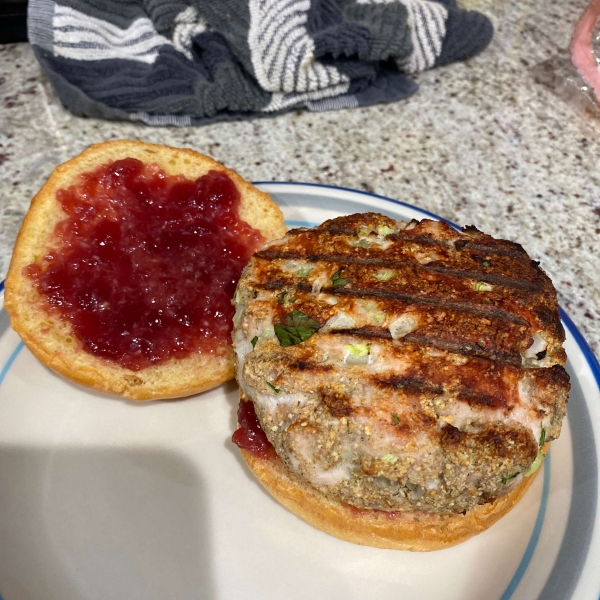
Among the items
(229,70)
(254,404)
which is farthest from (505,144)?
(254,404)

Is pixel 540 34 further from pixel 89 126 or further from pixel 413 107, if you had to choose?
pixel 89 126

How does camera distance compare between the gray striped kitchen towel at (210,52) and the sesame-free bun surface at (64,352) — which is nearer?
the sesame-free bun surface at (64,352)

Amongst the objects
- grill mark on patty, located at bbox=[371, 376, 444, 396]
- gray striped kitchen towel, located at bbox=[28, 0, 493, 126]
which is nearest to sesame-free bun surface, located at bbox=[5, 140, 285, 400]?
grill mark on patty, located at bbox=[371, 376, 444, 396]

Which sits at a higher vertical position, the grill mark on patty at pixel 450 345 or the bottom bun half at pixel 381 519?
the grill mark on patty at pixel 450 345

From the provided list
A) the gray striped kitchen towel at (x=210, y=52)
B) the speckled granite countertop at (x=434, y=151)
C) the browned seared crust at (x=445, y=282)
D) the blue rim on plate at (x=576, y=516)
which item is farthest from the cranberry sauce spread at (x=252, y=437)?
the gray striped kitchen towel at (x=210, y=52)

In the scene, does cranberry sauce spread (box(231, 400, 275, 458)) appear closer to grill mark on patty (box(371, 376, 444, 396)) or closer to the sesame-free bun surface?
the sesame-free bun surface

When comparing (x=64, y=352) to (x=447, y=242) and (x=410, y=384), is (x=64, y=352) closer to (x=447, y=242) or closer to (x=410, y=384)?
(x=410, y=384)

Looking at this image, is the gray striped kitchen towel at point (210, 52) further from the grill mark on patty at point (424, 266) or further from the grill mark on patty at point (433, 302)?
the grill mark on patty at point (433, 302)
